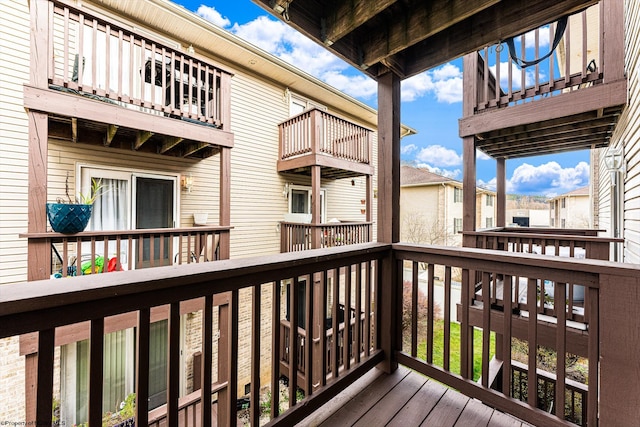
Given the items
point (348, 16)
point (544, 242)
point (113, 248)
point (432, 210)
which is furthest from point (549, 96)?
point (432, 210)

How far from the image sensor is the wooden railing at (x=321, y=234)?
20.2 feet

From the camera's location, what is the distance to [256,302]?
4.47 feet

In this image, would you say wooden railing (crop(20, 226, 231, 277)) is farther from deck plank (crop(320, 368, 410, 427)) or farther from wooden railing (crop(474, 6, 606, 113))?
wooden railing (crop(474, 6, 606, 113))

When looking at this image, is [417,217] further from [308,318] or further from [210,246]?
[308,318]

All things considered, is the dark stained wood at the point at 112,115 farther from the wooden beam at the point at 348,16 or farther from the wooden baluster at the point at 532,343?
the wooden baluster at the point at 532,343

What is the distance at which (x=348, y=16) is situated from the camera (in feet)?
5.53

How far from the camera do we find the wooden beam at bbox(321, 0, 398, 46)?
61.9 inches

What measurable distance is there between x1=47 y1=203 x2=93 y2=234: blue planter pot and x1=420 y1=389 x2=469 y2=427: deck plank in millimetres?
3997

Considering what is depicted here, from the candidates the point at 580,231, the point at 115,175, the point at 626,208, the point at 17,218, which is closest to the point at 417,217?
the point at 580,231

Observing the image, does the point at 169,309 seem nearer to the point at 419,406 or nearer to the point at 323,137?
the point at 419,406

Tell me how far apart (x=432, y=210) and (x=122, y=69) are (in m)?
14.2

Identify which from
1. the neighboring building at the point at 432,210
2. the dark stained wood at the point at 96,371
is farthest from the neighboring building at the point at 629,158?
the neighboring building at the point at 432,210

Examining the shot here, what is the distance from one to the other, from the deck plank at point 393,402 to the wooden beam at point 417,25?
2307 mm

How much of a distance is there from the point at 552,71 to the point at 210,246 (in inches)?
222
